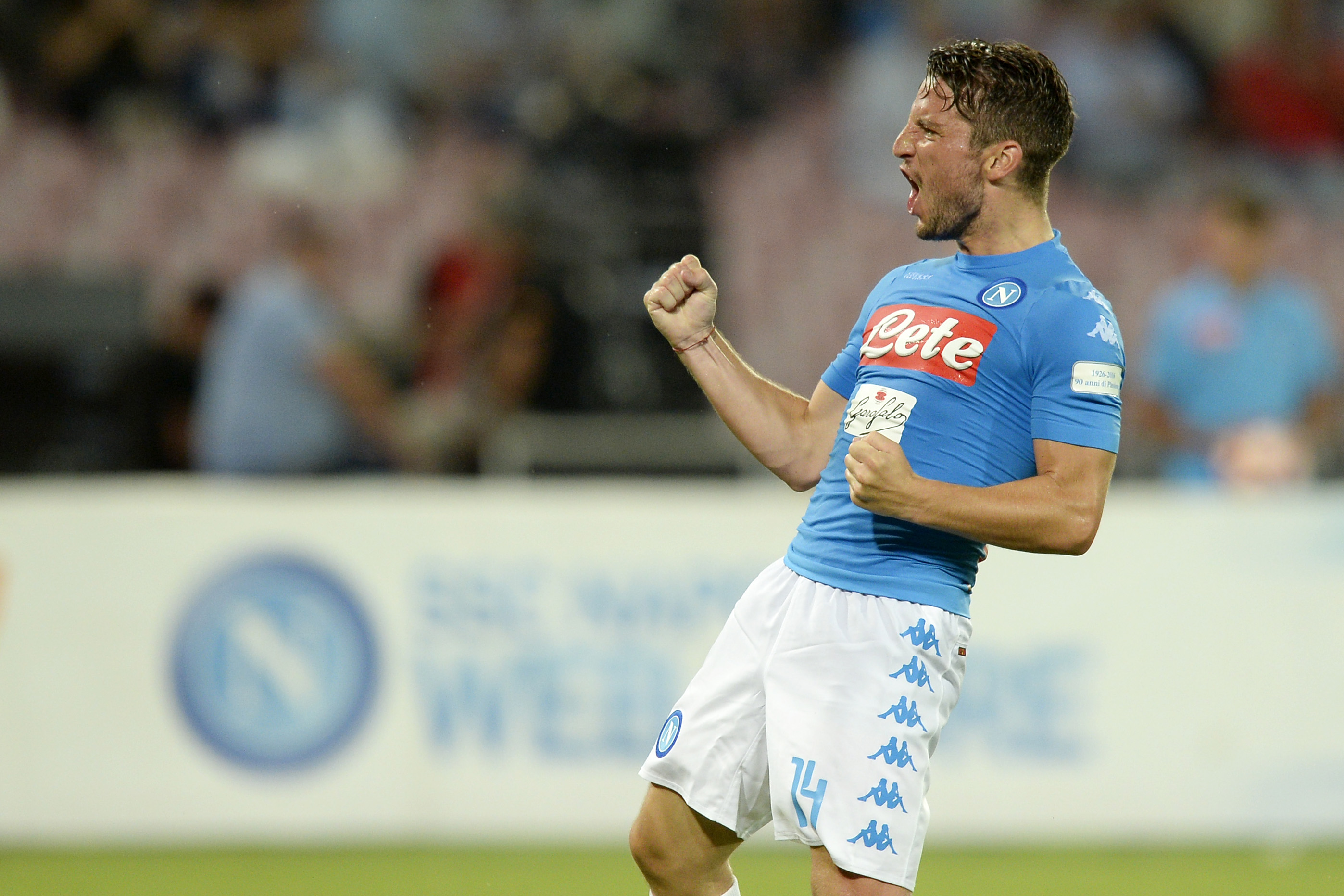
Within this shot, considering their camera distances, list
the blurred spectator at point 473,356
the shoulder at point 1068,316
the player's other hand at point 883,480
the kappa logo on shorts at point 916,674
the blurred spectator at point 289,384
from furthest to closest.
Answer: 1. the blurred spectator at point 473,356
2. the blurred spectator at point 289,384
3. the kappa logo on shorts at point 916,674
4. the shoulder at point 1068,316
5. the player's other hand at point 883,480

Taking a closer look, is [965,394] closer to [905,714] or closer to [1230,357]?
[905,714]

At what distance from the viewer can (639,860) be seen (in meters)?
3.46

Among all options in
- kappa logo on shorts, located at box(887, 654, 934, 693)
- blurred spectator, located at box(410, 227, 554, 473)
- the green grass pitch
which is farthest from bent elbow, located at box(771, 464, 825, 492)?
blurred spectator, located at box(410, 227, 554, 473)

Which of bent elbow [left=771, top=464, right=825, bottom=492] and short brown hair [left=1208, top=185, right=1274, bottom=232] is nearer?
bent elbow [left=771, top=464, right=825, bottom=492]

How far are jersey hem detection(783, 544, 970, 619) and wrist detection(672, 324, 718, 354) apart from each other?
0.60m

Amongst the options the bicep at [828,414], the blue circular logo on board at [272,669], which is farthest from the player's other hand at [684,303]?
the blue circular logo on board at [272,669]

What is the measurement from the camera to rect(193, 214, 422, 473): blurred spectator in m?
7.62

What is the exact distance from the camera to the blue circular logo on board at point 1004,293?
3221 mm

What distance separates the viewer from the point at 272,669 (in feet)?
21.1

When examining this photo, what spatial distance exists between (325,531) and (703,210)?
434 centimetres

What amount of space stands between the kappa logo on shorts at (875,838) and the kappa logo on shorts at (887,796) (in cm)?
4

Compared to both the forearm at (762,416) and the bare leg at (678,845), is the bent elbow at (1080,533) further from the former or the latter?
the bare leg at (678,845)

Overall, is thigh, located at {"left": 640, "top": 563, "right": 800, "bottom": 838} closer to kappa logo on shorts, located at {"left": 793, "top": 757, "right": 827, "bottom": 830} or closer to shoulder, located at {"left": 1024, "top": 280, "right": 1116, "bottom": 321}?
kappa logo on shorts, located at {"left": 793, "top": 757, "right": 827, "bottom": 830}

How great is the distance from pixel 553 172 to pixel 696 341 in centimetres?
631
